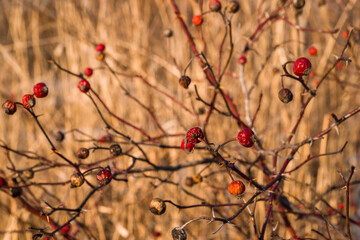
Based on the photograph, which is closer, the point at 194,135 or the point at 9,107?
the point at 194,135

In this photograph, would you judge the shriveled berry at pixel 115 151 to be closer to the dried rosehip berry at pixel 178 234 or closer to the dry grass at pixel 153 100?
the dried rosehip berry at pixel 178 234

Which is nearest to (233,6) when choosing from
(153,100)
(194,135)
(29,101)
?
(194,135)

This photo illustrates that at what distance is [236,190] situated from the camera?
45cm

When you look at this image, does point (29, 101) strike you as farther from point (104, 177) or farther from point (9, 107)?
point (104, 177)

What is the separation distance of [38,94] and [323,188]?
1.17 metres

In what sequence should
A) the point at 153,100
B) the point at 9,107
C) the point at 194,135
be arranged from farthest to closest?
the point at 153,100, the point at 9,107, the point at 194,135

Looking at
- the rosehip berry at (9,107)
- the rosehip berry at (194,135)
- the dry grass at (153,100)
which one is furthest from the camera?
the dry grass at (153,100)

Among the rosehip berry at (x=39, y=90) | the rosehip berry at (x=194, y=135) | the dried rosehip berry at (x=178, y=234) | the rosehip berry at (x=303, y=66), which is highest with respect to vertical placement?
the rosehip berry at (x=303, y=66)

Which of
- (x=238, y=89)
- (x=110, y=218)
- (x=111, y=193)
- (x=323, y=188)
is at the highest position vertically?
(x=238, y=89)

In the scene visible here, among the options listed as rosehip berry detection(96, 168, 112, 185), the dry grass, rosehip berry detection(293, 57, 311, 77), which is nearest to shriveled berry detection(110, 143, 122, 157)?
rosehip berry detection(96, 168, 112, 185)

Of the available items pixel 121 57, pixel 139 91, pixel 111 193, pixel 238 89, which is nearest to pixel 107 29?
pixel 121 57

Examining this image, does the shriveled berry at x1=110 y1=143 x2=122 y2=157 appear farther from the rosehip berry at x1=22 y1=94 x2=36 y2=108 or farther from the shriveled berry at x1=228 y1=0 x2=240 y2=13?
the shriveled berry at x1=228 y1=0 x2=240 y2=13

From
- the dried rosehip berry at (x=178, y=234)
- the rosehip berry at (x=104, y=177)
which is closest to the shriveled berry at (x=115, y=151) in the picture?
the rosehip berry at (x=104, y=177)

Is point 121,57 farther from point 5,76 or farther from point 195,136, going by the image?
point 195,136
